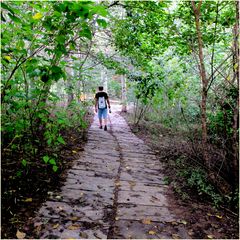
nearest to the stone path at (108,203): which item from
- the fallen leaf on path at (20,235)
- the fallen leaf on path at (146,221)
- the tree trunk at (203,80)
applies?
the fallen leaf on path at (146,221)

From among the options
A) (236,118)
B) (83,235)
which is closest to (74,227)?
(83,235)

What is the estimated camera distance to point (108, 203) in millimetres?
3732

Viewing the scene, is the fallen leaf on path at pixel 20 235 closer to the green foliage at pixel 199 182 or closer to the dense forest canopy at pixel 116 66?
the dense forest canopy at pixel 116 66

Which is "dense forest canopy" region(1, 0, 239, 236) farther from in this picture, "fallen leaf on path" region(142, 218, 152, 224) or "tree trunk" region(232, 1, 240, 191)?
"fallen leaf on path" region(142, 218, 152, 224)

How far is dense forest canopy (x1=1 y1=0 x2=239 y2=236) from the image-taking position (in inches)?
110

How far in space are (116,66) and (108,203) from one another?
5.51 metres

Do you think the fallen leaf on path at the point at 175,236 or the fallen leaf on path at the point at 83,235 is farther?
the fallen leaf on path at the point at 175,236

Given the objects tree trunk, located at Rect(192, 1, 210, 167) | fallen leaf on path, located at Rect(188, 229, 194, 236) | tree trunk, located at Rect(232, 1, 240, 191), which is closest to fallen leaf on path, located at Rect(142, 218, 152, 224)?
fallen leaf on path, located at Rect(188, 229, 194, 236)

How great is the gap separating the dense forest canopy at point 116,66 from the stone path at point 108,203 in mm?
570

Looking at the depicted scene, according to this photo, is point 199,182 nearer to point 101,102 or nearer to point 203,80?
point 203,80

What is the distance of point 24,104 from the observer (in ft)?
10.6

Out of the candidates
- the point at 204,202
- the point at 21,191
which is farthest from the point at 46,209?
the point at 204,202

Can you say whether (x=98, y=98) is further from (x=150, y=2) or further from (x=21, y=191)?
(x=21, y=191)

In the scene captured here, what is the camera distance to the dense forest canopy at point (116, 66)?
9.20ft
